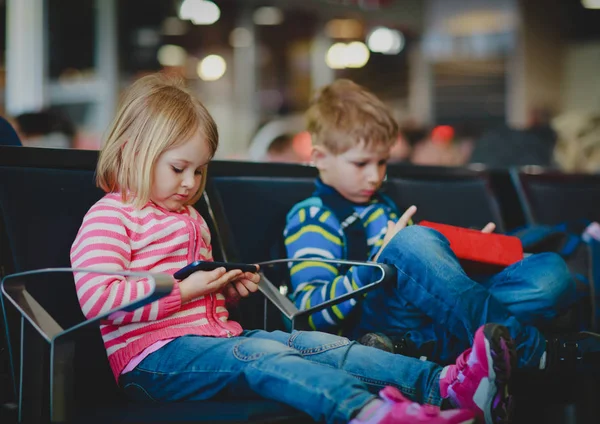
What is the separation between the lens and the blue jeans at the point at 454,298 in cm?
190

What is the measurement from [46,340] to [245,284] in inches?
22.1

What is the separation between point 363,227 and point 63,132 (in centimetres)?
307

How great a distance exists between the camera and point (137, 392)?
1808 mm

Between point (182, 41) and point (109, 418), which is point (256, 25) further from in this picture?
point (109, 418)

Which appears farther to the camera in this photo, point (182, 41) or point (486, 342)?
point (182, 41)

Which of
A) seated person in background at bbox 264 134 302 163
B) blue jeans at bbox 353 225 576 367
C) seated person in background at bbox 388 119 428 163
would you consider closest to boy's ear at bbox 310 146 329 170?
blue jeans at bbox 353 225 576 367

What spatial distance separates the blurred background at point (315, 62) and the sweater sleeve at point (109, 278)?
391 centimetres

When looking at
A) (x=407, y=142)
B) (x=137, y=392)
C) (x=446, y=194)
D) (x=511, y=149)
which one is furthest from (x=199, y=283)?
(x=407, y=142)

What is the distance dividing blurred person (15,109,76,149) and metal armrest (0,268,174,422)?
2.70 metres

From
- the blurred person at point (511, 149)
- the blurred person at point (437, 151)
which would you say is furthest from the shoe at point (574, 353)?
the blurred person at point (437, 151)

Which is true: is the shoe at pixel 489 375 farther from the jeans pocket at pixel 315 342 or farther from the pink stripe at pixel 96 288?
the pink stripe at pixel 96 288

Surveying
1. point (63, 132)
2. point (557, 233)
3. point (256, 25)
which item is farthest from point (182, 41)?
point (557, 233)

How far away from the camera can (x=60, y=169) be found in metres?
2.10

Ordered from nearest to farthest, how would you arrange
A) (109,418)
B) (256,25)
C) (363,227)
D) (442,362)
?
(109,418) → (442,362) → (363,227) → (256,25)
